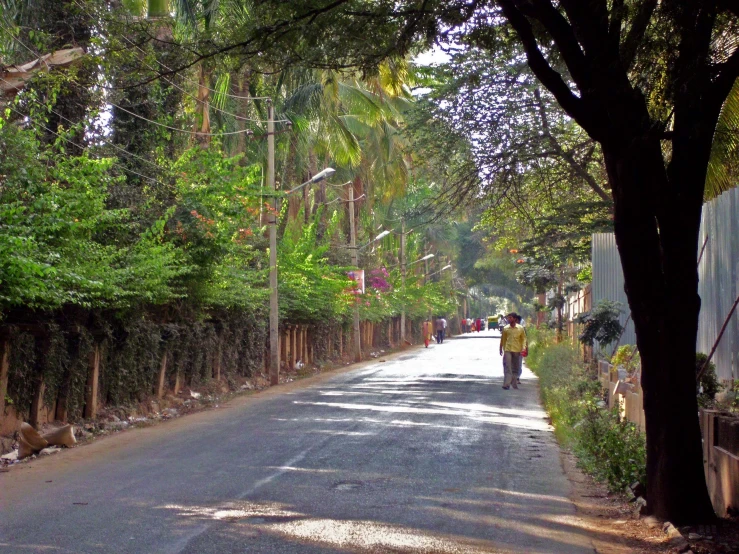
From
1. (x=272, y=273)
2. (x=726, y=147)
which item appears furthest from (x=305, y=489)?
(x=272, y=273)

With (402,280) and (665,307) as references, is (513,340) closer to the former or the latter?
(665,307)

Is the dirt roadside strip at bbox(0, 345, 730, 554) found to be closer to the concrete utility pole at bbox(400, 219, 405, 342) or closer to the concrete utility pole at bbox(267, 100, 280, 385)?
the concrete utility pole at bbox(267, 100, 280, 385)

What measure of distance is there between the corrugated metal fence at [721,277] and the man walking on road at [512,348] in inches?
420

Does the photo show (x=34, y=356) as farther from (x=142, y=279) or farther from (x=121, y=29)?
(x=121, y=29)

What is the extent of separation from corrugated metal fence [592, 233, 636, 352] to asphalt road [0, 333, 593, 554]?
3.12 meters

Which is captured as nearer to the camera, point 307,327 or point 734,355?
point 734,355

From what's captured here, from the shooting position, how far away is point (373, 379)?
2698 centimetres

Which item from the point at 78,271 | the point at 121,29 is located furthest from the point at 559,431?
the point at 121,29

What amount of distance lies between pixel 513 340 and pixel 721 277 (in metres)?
12.0

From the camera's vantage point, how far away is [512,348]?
73.4 feet

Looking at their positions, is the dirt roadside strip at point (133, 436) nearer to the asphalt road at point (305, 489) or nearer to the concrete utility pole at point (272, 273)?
the asphalt road at point (305, 489)

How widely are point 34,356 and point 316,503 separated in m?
6.74

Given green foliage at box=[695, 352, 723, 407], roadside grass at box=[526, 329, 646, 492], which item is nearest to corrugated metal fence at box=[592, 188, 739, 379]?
green foliage at box=[695, 352, 723, 407]

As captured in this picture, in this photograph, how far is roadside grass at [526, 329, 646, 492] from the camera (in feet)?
31.4
